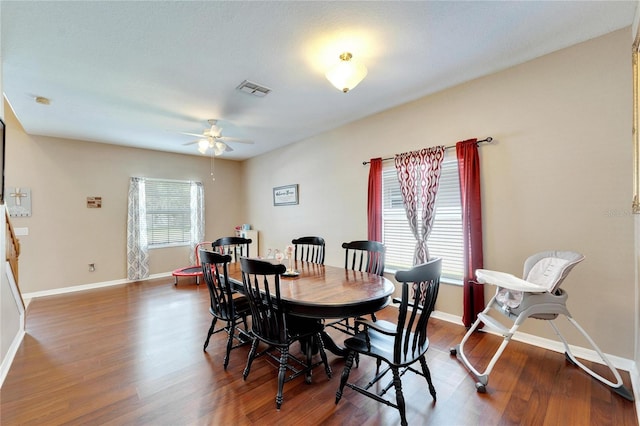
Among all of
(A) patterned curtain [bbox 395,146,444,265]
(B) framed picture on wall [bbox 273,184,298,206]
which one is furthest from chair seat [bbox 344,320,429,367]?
(B) framed picture on wall [bbox 273,184,298,206]

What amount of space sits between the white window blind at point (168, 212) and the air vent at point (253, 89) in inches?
146

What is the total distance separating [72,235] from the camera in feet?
→ 15.5

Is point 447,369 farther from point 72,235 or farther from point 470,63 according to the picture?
point 72,235

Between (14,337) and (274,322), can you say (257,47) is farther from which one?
(14,337)

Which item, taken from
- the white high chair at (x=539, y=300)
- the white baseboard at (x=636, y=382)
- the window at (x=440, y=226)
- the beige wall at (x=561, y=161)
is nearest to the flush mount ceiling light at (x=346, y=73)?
the beige wall at (x=561, y=161)

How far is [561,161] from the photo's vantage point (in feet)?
7.88

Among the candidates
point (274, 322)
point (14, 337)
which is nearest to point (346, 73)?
point (274, 322)

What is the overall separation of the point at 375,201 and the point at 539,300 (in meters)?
2.09

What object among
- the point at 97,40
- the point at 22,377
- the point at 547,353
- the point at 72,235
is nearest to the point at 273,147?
the point at 97,40

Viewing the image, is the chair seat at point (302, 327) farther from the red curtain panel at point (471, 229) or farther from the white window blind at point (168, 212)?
the white window blind at point (168, 212)

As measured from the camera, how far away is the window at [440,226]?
3.10 metres

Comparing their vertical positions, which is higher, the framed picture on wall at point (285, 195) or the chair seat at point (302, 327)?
the framed picture on wall at point (285, 195)

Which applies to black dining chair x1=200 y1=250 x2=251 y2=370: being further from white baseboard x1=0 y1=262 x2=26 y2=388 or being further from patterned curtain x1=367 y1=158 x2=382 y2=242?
patterned curtain x1=367 y1=158 x2=382 y2=242

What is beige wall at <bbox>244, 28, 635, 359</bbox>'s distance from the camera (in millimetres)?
2160
